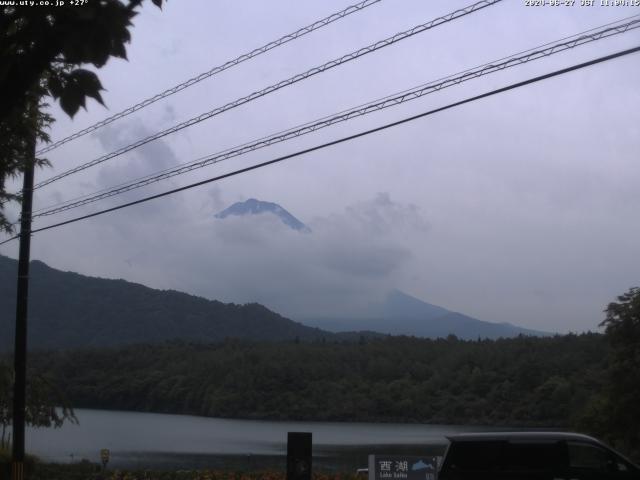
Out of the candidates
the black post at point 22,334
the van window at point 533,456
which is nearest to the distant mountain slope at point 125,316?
the black post at point 22,334

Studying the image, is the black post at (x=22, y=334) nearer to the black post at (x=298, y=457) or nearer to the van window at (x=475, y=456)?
the black post at (x=298, y=457)

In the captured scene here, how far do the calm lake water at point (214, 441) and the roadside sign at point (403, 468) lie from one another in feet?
27.1

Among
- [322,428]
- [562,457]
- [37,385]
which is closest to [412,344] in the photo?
[322,428]

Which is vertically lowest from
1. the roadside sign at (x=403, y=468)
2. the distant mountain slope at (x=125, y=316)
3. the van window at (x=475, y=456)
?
the roadside sign at (x=403, y=468)

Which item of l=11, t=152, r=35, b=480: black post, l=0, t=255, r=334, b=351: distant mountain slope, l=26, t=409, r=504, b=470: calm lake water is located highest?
l=0, t=255, r=334, b=351: distant mountain slope

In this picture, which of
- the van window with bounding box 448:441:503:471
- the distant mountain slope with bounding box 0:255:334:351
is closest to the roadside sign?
the van window with bounding box 448:441:503:471

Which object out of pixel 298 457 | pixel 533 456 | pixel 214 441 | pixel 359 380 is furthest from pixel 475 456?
pixel 359 380

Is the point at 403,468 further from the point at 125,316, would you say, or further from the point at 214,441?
the point at 125,316

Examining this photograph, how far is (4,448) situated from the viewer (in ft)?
77.5

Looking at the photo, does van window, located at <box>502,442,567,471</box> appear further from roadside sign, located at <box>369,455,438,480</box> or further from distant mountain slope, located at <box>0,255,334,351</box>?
distant mountain slope, located at <box>0,255,334,351</box>

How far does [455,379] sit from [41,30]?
30.7m

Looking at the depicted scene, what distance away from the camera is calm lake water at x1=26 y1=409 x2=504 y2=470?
86.5ft

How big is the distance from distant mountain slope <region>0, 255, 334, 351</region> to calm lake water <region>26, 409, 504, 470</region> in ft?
90.2

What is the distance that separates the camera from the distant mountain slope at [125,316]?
8000 cm
